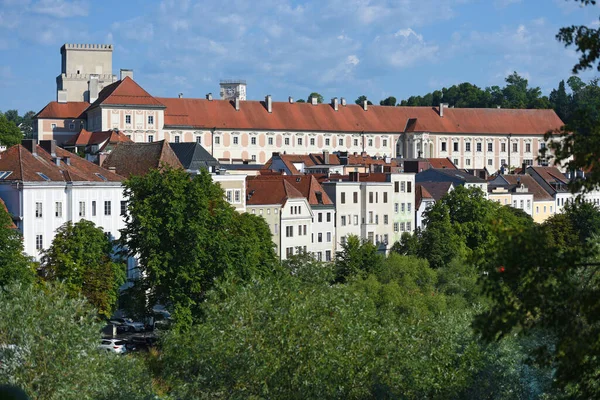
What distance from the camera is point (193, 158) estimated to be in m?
68.9

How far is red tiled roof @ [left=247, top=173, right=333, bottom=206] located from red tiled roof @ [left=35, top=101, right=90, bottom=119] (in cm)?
4861

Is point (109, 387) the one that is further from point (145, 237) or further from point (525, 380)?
point (145, 237)

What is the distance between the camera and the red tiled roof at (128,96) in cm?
10712

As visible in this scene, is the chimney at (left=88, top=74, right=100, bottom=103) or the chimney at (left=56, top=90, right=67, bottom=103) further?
the chimney at (left=56, top=90, right=67, bottom=103)

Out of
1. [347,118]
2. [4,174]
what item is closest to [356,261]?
[4,174]

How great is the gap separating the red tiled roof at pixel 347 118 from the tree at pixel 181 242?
68.8m

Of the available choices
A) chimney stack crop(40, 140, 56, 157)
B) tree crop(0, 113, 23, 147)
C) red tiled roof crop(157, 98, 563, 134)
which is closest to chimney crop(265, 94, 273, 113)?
red tiled roof crop(157, 98, 563, 134)

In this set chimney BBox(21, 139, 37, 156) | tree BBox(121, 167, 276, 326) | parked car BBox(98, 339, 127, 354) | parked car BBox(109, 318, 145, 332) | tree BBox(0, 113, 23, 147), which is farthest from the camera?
tree BBox(0, 113, 23, 147)

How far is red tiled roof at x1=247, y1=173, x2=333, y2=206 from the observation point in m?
67.7

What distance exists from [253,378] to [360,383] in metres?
2.55

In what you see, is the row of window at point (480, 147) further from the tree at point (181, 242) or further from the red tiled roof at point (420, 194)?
the tree at point (181, 242)

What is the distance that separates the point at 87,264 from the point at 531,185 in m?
52.6

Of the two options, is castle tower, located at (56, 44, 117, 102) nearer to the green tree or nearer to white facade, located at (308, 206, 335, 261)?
white facade, located at (308, 206, 335, 261)

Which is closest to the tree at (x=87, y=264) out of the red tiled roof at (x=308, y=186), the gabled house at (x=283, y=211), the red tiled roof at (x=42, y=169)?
the red tiled roof at (x=42, y=169)
